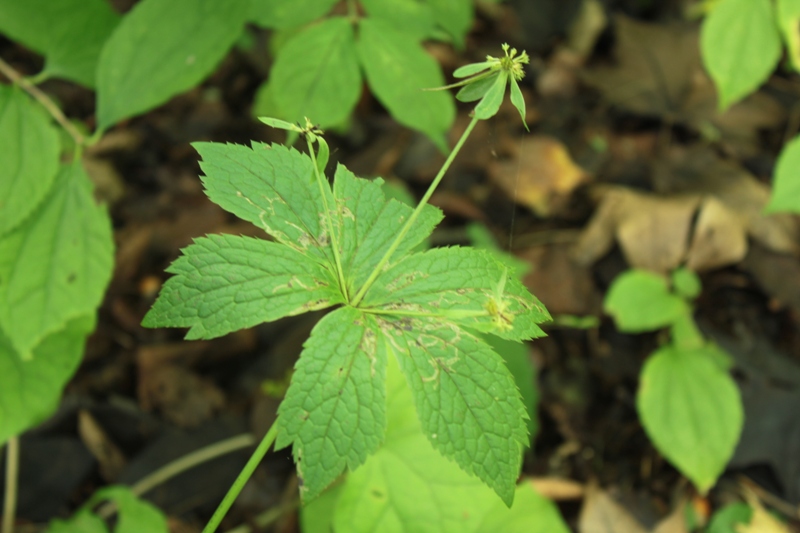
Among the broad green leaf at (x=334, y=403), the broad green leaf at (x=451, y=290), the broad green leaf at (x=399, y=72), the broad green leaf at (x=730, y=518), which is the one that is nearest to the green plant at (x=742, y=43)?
the broad green leaf at (x=399, y=72)

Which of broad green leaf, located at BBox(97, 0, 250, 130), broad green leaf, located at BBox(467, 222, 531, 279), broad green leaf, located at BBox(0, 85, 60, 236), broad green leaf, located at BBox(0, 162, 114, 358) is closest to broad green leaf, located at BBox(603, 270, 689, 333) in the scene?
broad green leaf, located at BBox(467, 222, 531, 279)

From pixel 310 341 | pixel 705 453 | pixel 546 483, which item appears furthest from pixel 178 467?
pixel 705 453

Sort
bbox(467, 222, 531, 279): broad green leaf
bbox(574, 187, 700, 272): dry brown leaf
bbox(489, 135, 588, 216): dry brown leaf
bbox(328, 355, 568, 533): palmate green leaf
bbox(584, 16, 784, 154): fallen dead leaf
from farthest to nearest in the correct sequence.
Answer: bbox(584, 16, 784, 154): fallen dead leaf → bbox(489, 135, 588, 216): dry brown leaf → bbox(574, 187, 700, 272): dry brown leaf → bbox(467, 222, 531, 279): broad green leaf → bbox(328, 355, 568, 533): palmate green leaf

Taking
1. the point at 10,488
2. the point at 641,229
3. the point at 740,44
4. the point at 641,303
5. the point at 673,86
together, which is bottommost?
the point at 10,488

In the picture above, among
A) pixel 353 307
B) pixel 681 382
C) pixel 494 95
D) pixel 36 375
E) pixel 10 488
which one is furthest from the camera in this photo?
pixel 681 382

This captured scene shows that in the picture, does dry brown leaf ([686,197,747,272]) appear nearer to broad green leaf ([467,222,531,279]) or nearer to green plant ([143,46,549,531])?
broad green leaf ([467,222,531,279])

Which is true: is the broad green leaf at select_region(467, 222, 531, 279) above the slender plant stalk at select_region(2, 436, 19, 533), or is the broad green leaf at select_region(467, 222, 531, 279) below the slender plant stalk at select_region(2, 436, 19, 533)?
above

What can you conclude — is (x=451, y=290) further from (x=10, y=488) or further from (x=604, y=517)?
(x=10, y=488)

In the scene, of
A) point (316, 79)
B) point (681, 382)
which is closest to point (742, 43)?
point (681, 382)
